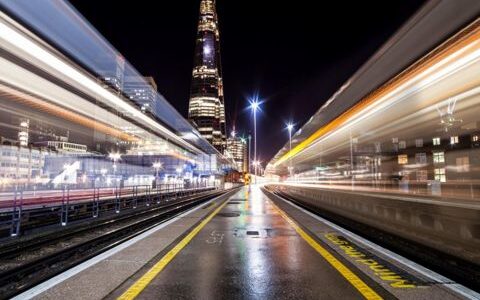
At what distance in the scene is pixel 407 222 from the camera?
11195 millimetres

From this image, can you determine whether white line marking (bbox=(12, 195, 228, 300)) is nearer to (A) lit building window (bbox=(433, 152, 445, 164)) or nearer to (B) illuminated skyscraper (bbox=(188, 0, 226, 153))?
(A) lit building window (bbox=(433, 152, 445, 164))

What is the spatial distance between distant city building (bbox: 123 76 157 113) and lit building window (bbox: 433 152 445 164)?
12.6 metres

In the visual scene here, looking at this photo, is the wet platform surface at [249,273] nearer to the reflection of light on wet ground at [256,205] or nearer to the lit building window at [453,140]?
the lit building window at [453,140]

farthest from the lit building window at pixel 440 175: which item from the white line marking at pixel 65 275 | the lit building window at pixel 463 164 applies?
the white line marking at pixel 65 275

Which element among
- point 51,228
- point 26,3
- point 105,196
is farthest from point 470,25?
point 105,196

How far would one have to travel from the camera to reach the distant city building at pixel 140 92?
1667 cm

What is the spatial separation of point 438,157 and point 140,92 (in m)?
14.5

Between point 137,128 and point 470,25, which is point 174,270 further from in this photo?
point 137,128

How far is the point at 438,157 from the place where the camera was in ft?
29.5

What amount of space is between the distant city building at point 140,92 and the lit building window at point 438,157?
12.6 metres

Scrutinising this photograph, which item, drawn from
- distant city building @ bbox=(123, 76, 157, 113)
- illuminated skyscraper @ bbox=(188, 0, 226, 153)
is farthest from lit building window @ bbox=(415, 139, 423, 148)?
illuminated skyscraper @ bbox=(188, 0, 226, 153)

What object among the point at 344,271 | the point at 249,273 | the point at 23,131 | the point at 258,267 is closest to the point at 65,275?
the point at 249,273

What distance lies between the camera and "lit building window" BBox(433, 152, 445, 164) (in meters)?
8.83

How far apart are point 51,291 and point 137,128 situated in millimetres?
14107
